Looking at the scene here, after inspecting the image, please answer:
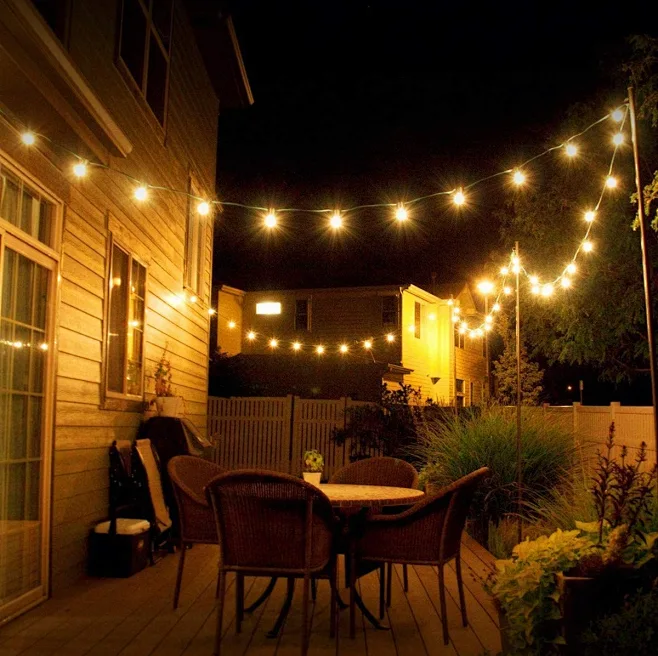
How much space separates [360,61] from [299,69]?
1.02 metres

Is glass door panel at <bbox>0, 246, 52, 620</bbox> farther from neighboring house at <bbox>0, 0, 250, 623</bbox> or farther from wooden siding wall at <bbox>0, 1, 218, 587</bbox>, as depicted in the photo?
wooden siding wall at <bbox>0, 1, 218, 587</bbox>

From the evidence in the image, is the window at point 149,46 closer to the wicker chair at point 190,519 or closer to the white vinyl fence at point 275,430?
the wicker chair at point 190,519

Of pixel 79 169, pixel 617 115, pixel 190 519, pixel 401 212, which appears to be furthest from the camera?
pixel 401 212

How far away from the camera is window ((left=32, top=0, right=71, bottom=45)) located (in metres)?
5.08

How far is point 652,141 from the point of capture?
47.5 feet

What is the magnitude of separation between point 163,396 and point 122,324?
1323 mm

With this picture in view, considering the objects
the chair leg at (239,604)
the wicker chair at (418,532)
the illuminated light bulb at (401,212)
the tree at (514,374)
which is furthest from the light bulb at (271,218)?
the tree at (514,374)

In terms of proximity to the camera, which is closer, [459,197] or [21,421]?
[21,421]

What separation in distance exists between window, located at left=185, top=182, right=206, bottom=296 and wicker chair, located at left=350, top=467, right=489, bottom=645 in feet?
17.7

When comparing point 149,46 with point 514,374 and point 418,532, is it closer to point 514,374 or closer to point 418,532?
point 418,532

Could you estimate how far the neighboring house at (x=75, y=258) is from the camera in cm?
436

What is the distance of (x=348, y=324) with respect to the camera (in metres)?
23.3

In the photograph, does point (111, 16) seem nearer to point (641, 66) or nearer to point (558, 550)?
point (558, 550)

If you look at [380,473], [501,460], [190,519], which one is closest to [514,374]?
[501,460]
